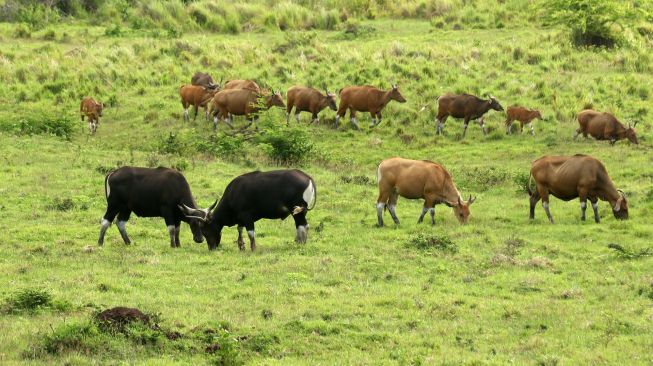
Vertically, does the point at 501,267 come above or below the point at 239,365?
below

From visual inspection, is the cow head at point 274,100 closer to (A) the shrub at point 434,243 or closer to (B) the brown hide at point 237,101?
(B) the brown hide at point 237,101

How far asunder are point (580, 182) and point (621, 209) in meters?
1.07

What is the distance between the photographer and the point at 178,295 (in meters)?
15.1

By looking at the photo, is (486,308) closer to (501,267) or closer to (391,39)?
(501,267)

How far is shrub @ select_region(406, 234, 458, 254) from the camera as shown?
18422mm

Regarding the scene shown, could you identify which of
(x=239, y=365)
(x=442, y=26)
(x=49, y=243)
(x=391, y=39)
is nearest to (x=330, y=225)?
(x=49, y=243)

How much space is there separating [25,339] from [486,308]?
254 inches

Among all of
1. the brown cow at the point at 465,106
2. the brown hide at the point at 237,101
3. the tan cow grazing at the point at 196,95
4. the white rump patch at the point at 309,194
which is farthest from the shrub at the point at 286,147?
the white rump patch at the point at 309,194

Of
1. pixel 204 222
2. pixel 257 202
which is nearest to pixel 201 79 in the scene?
pixel 204 222

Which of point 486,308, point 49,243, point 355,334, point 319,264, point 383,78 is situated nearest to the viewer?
point 355,334

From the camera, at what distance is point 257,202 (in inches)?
720

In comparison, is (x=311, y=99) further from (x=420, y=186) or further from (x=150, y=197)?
(x=150, y=197)

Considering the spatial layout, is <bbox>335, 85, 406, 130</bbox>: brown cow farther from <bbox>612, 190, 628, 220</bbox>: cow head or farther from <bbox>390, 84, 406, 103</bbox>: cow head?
<bbox>612, 190, 628, 220</bbox>: cow head

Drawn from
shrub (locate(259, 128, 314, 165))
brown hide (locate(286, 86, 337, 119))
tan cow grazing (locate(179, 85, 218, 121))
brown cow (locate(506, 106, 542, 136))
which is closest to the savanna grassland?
shrub (locate(259, 128, 314, 165))
